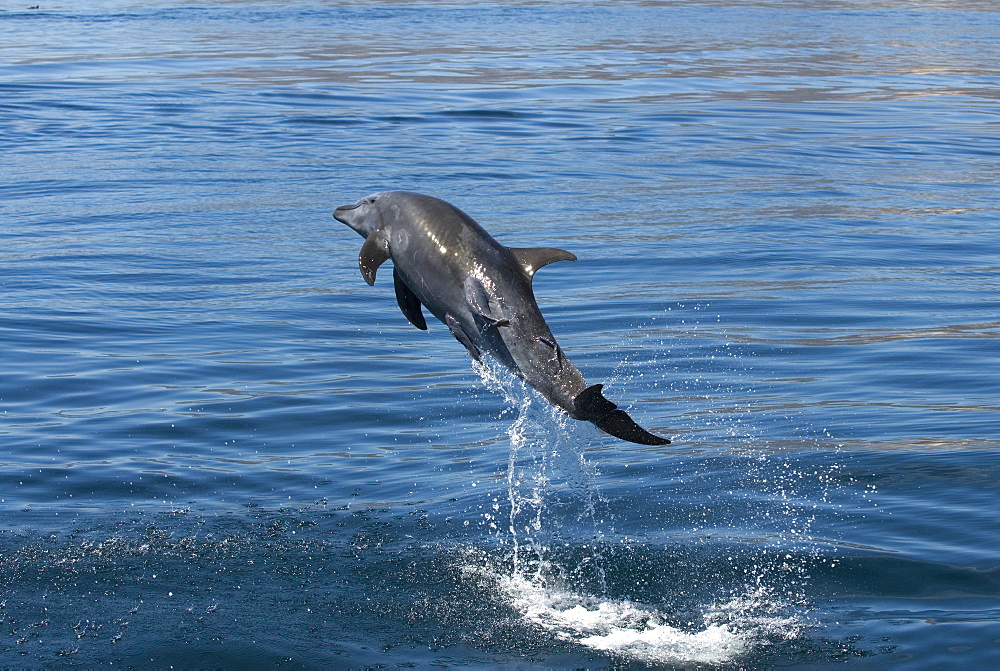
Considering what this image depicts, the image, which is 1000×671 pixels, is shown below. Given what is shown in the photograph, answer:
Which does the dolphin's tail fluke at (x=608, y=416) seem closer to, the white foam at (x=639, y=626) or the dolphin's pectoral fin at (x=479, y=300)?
the dolphin's pectoral fin at (x=479, y=300)

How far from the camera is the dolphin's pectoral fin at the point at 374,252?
27.2 feet

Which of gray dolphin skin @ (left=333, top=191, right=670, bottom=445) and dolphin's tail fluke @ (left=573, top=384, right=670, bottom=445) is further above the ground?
gray dolphin skin @ (left=333, top=191, right=670, bottom=445)

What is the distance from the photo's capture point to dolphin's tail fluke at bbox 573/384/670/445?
23.0ft

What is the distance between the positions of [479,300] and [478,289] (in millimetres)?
68

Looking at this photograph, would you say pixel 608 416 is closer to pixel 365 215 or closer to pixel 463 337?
pixel 463 337

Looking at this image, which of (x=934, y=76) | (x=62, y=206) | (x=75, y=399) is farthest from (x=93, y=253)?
(x=934, y=76)

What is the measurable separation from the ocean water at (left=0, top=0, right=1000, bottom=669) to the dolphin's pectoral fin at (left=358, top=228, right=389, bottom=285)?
0.93m

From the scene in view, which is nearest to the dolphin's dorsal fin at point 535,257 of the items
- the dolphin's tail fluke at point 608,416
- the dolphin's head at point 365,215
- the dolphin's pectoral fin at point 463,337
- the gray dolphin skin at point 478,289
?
the gray dolphin skin at point 478,289

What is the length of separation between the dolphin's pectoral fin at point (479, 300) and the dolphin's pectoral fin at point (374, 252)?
783 mm

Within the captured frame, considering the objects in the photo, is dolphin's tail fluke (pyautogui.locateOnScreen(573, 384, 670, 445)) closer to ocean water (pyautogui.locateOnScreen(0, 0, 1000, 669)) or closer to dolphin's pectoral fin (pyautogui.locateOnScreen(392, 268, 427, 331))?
ocean water (pyautogui.locateOnScreen(0, 0, 1000, 669))

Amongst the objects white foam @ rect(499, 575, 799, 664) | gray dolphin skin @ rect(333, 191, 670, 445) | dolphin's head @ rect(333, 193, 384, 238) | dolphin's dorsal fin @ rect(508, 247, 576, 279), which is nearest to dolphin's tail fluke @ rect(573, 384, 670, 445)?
gray dolphin skin @ rect(333, 191, 670, 445)

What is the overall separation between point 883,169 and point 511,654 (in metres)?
20.4

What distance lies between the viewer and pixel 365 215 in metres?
8.86

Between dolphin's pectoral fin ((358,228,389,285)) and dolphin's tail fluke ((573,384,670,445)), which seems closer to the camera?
dolphin's tail fluke ((573,384,670,445))
